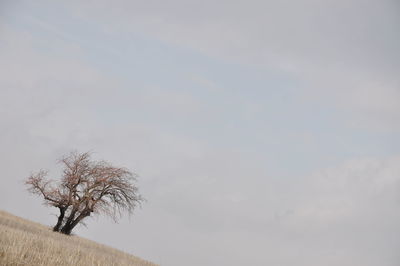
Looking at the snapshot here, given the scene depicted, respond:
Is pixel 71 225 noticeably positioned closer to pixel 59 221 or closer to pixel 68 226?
pixel 68 226

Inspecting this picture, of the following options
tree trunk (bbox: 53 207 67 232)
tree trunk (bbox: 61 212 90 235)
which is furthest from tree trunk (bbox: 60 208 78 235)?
tree trunk (bbox: 53 207 67 232)

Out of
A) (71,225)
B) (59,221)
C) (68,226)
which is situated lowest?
(68,226)

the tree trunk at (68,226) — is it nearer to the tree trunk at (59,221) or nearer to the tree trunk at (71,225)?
the tree trunk at (71,225)

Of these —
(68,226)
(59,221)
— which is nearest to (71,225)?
(68,226)

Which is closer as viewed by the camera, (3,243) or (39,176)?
(3,243)

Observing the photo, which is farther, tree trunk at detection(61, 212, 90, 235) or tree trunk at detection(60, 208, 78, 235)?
tree trunk at detection(60, 208, 78, 235)

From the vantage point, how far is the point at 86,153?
134 ft

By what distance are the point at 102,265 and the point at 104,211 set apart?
2262 centimetres

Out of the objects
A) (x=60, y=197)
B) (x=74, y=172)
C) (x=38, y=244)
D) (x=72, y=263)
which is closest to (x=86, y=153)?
(x=74, y=172)

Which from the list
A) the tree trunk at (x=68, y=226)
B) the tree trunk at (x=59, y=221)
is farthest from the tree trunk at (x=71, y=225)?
the tree trunk at (x=59, y=221)

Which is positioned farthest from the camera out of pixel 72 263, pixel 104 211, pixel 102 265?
pixel 104 211

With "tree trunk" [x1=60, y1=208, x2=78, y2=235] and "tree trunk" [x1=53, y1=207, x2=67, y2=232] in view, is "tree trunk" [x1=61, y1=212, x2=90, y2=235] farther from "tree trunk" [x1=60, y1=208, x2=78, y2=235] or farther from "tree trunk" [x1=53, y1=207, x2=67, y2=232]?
"tree trunk" [x1=53, y1=207, x2=67, y2=232]

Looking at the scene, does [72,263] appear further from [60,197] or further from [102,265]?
[60,197]

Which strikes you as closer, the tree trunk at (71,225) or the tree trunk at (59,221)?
the tree trunk at (71,225)
